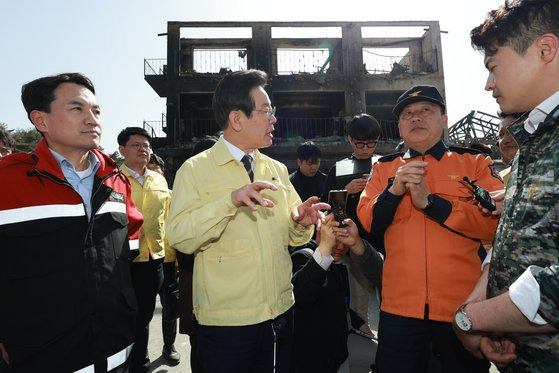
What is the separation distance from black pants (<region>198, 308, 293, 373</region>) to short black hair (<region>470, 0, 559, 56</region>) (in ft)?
5.60

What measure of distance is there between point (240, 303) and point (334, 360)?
79 centimetres

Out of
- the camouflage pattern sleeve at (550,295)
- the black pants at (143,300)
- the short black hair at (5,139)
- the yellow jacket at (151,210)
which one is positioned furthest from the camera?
the short black hair at (5,139)

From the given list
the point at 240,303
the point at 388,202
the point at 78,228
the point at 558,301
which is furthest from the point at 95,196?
the point at 558,301

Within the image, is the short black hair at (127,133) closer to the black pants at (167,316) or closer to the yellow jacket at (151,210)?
the yellow jacket at (151,210)

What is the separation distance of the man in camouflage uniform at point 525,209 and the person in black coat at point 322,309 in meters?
0.93

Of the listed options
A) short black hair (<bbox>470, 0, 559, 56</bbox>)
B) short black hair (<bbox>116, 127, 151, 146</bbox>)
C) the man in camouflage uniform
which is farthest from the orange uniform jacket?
short black hair (<bbox>116, 127, 151, 146</bbox>)

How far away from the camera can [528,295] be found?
41.6 inches

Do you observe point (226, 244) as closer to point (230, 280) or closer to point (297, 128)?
point (230, 280)

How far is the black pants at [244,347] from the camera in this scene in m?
1.82

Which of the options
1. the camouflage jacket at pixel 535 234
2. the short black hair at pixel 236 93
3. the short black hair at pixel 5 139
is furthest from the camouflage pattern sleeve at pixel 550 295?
the short black hair at pixel 5 139

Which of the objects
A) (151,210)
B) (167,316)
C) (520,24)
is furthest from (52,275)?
(167,316)

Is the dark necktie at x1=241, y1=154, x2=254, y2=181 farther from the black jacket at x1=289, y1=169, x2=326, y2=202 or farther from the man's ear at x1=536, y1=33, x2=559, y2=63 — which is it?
the black jacket at x1=289, y1=169, x2=326, y2=202

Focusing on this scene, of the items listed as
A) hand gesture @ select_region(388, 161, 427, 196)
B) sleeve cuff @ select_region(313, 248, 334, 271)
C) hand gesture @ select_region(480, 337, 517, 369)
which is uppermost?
hand gesture @ select_region(388, 161, 427, 196)

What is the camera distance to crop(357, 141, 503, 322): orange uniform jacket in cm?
204
